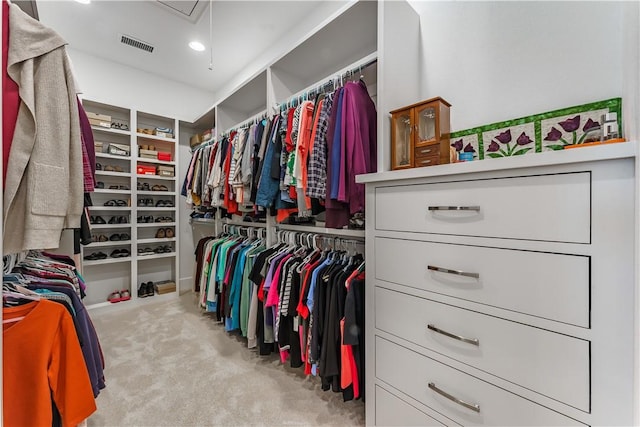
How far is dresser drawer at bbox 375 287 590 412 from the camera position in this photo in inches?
28.5

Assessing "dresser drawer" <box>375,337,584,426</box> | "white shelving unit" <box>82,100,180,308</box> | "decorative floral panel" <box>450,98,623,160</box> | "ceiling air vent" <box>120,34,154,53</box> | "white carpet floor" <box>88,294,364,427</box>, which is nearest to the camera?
"dresser drawer" <box>375,337,584,426</box>

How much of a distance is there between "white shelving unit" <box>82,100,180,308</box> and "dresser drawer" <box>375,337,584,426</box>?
3.04 m

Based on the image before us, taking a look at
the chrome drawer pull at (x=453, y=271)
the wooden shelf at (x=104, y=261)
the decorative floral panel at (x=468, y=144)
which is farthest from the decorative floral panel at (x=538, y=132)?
the wooden shelf at (x=104, y=261)

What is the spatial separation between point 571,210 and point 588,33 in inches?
35.8

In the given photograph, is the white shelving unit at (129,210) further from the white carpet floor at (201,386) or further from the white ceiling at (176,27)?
the white carpet floor at (201,386)

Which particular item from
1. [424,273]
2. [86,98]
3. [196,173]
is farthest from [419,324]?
[86,98]

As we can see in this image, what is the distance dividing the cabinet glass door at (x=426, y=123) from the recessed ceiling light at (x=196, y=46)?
257 cm

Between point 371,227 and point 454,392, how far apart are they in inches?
27.9

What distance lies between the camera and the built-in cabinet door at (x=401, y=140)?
4.20 ft

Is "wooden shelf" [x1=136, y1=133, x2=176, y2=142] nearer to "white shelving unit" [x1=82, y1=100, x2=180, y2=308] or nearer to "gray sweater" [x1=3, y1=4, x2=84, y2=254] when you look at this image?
"white shelving unit" [x1=82, y1=100, x2=180, y2=308]

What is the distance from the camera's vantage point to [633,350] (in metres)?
0.65

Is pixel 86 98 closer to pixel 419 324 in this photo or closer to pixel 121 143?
pixel 121 143

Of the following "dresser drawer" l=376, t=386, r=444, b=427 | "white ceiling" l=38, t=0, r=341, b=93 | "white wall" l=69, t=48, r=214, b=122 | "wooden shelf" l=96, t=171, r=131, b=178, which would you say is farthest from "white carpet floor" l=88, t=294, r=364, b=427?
"white ceiling" l=38, t=0, r=341, b=93

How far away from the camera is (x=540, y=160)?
764 mm
